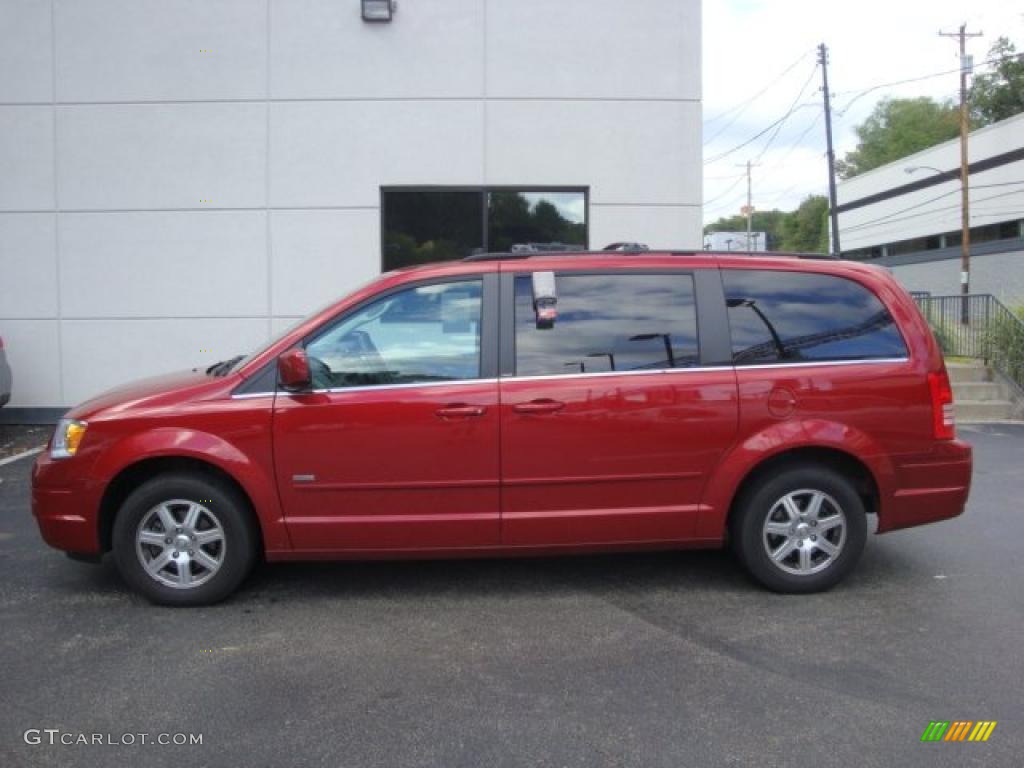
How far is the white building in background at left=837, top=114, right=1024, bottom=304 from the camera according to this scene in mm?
33188

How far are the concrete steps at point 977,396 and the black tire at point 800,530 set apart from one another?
7.13 meters

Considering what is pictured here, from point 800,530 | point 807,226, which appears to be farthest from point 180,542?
point 807,226

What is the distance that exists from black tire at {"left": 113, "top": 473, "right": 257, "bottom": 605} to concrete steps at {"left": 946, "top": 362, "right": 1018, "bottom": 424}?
30.7ft

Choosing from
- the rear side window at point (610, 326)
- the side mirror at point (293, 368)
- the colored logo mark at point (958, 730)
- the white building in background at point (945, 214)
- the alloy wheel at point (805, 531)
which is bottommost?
the colored logo mark at point (958, 730)

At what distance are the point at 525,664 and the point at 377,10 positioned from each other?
8.30m

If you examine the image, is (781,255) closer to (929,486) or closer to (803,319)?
(803,319)

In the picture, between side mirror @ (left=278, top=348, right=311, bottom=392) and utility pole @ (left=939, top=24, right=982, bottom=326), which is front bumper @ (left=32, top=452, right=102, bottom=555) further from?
utility pole @ (left=939, top=24, right=982, bottom=326)

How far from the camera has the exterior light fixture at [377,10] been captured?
9805mm

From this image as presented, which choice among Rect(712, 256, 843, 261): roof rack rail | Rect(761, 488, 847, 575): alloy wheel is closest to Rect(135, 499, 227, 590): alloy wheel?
Rect(761, 488, 847, 575): alloy wheel

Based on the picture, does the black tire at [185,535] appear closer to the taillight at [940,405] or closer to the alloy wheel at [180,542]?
the alloy wheel at [180,542]

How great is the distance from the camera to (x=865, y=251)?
169ft

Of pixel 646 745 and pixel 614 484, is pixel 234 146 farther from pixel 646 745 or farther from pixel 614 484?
pixel 646 745

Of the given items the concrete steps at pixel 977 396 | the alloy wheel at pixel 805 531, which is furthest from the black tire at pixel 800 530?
the concrete steps at pixel 977 396

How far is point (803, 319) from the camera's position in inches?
188
